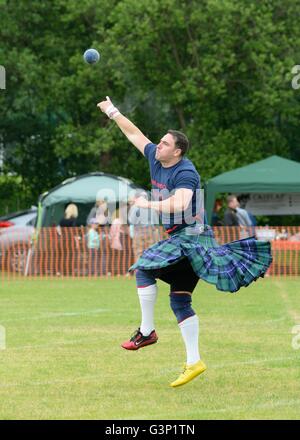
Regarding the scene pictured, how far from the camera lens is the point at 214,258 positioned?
6.56 metres

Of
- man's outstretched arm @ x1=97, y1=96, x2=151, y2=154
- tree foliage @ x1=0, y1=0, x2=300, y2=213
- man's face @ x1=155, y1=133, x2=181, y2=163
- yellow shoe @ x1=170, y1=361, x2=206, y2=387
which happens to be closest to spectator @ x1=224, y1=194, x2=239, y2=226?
tree foliage @ x1=0, y1=0, x2=300, y2=213

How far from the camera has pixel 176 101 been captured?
2450cm

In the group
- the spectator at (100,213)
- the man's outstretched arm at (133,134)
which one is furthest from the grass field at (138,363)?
the spectator at (100,213)

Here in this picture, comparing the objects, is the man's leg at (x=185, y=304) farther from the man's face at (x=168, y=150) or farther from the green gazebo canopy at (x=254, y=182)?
the green gazebo canopy at (x=254, y=182)

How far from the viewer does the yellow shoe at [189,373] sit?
6418 millimetres

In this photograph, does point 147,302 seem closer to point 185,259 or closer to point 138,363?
point 185,259

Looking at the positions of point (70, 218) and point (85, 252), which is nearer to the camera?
point (85, 252)

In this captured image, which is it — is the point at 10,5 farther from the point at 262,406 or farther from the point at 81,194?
the point at 262,406

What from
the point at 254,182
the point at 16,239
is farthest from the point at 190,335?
the point at 16,239

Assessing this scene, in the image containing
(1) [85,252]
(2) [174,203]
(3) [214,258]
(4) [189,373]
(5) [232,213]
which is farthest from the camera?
(5) [232,213]

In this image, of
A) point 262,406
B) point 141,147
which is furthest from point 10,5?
point 262,406

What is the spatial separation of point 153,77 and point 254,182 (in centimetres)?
698

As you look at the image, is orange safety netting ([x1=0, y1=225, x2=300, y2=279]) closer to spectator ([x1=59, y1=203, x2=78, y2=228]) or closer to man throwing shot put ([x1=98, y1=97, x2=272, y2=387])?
spectator ([x1=59, y1=203, x2=78, y2=228])

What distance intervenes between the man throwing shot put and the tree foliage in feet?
55.3
